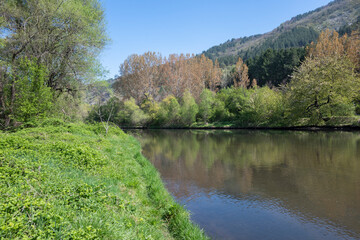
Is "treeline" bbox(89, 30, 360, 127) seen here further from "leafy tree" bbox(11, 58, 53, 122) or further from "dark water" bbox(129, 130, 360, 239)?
"dark water" bbox(129, 130, 360, 239)

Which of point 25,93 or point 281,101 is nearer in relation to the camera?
point 25,93

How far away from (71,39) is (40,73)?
4.62 m

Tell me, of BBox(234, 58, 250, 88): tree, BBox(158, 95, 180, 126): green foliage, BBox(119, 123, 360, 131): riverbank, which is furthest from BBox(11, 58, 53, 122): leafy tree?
BBox(234, 58, 250, 88): tree

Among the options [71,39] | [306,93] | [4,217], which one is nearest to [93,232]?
[4,217]

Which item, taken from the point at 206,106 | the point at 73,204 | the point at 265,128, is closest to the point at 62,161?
the point at 73,204

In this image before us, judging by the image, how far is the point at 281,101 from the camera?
54.5 metres

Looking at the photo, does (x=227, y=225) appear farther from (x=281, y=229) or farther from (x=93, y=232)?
(x=93, y=232)

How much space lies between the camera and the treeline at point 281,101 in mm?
43250

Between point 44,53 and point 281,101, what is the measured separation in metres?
49.2

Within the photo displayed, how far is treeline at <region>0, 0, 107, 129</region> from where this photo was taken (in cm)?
1834

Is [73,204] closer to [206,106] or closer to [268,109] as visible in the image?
[268,109]

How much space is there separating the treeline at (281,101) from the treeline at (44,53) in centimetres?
535

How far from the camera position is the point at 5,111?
1830 centimetres

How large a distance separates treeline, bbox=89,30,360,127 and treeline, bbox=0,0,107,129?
17.6ft
